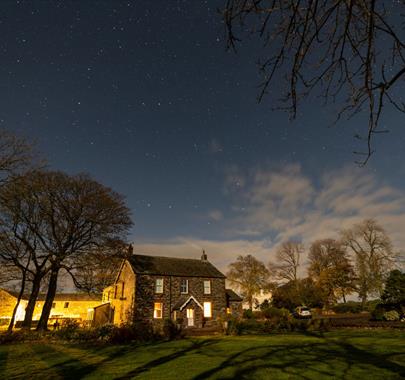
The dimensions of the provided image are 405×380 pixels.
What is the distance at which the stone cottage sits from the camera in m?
31.8

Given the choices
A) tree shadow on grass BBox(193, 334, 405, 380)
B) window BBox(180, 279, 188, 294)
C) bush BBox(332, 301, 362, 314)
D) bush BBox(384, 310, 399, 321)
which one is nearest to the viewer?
tree shadow on grass BBox(193, 334, 405, 380)

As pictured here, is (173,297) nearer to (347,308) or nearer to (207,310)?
(207,310)

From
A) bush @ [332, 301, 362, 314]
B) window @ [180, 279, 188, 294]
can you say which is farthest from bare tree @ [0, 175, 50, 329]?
bush @ [332, 301, 362, 314]

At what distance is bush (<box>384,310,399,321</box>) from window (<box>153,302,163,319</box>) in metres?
23.3

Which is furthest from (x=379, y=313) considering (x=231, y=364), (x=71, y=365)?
(x=71, y=365)

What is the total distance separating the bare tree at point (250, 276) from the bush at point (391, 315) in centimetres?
2931

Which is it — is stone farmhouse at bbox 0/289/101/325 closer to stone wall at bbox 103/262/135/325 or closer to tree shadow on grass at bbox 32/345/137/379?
stone wall at bbox 103/262/135/325

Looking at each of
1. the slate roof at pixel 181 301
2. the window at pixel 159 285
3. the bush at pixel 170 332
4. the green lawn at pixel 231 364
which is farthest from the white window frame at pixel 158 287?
the green lawn at pixel 231 364

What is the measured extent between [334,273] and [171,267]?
30612 millimetres

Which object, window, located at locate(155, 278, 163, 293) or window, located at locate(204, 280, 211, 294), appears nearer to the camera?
window, located at locate(155, 278, 163, 293)

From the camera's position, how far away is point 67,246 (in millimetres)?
27438

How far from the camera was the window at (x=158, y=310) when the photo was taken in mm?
32062

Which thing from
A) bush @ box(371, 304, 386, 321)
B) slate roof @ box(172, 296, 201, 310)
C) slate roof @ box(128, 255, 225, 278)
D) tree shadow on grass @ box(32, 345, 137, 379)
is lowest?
tree shadow on grass @ box(32, 345, 137, 379)

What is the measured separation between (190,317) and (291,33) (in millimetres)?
33499
